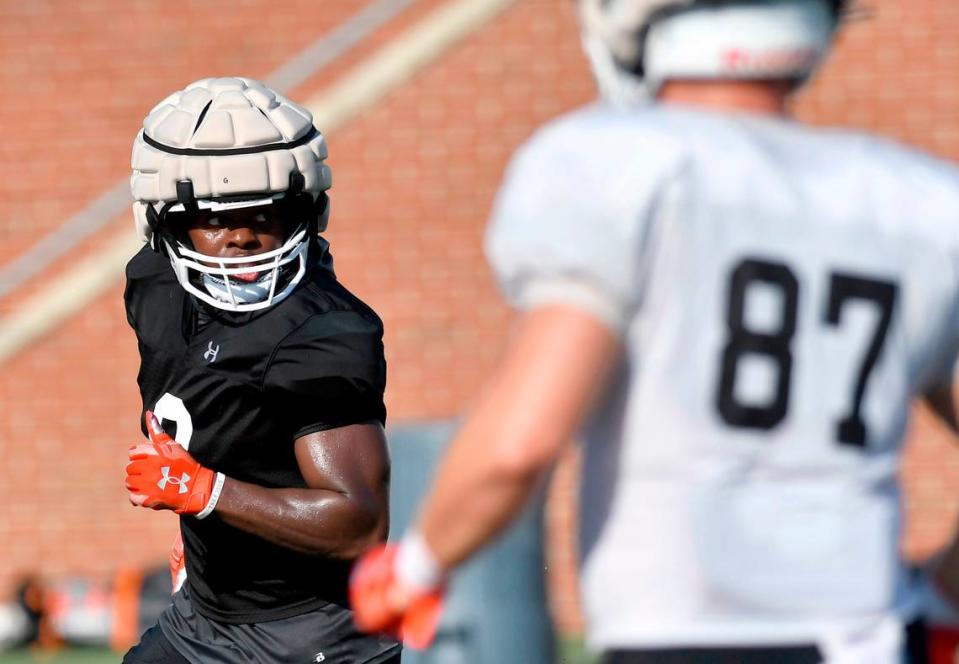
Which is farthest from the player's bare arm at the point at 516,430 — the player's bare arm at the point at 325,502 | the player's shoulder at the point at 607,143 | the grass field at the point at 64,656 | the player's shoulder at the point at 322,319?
the grass field at the point at 64,656

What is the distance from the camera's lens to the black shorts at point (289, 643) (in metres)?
3.20

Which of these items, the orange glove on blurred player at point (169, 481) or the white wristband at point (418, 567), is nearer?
the white wristband at point (418, 567)

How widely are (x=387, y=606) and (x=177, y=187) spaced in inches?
64.3

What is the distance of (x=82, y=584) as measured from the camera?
8094mm

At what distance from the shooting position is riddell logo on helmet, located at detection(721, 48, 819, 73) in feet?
6.05

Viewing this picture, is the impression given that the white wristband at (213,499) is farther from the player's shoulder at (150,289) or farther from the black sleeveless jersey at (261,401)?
the player's shoulder at (150,289)

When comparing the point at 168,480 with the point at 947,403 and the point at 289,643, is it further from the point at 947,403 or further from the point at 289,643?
the point at 947,403

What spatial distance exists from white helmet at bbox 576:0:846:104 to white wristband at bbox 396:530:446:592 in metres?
0.65

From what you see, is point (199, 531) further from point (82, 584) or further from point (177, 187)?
point (82, 584)

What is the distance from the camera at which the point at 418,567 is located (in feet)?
5.77

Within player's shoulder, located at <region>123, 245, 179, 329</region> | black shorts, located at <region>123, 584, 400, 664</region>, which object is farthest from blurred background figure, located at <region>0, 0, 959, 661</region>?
black shorts, located at <region>123, 584, 400, 664</region>

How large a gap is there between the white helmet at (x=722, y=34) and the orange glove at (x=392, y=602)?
69cm

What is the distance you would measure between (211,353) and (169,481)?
35 centimetres

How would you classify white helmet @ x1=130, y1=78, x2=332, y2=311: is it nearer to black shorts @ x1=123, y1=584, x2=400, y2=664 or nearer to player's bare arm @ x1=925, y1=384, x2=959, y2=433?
black shorts @ x1=123, y1=584, x2=400, y2=664
